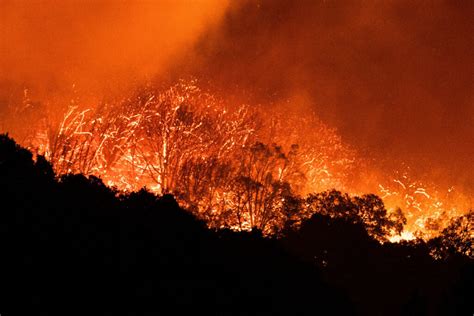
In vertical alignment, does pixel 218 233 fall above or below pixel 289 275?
above

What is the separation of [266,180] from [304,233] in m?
12.2

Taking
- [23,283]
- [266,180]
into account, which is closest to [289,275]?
[23,283]

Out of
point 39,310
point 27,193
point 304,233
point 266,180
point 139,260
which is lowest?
point 39,310

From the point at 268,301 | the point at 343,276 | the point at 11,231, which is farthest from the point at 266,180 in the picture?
the point at 11,231

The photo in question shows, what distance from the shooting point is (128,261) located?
604 inches

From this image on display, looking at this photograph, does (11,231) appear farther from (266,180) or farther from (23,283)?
(266,180)

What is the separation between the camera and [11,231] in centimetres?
1405

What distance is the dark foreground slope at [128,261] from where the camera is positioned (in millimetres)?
13438

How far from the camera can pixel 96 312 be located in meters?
13.3

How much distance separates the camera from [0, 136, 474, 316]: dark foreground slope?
1344 centimetres

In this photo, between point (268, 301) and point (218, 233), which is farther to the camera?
point (218, 233)

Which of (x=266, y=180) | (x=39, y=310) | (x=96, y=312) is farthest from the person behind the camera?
(x=266, y=180)

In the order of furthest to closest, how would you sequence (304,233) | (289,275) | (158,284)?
(304,233) < (289,275) < (158,284)

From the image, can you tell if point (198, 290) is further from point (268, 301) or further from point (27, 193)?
point (27, 193)
